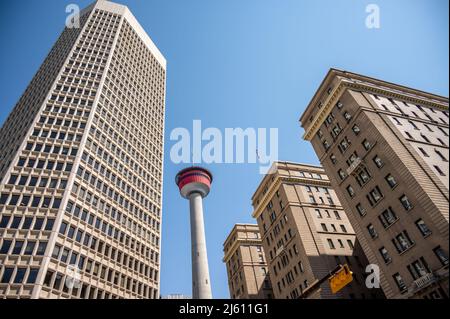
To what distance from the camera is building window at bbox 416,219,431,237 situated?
32838 millimetres

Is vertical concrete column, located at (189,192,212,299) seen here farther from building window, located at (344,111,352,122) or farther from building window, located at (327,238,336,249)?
building window, located at (344,111,352,122)

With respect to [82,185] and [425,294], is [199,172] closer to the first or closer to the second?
[82,185]

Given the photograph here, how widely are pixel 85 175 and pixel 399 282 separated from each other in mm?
44997

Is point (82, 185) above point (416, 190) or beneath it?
above

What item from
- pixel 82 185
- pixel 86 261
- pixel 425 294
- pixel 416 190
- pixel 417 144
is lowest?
pixel 425 294

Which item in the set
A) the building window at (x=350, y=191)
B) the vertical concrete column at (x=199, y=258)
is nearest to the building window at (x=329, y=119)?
the building window at (x=350, y=191)

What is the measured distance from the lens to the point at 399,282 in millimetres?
35875

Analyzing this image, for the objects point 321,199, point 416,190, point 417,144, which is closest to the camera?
point 416,190

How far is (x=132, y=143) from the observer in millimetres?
66188

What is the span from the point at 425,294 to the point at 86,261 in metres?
40.0

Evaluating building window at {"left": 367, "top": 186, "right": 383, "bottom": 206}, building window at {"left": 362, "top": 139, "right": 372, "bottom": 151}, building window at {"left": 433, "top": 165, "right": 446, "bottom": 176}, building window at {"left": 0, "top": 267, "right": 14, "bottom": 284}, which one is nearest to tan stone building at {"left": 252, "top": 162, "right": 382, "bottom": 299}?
building window at {"left": 367, "top": 186, "right": 383, "bottom": 206}

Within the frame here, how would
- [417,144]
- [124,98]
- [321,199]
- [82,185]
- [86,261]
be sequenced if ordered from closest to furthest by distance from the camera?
[417,144], [86,261], [82,185], [321,199], [124,98]
